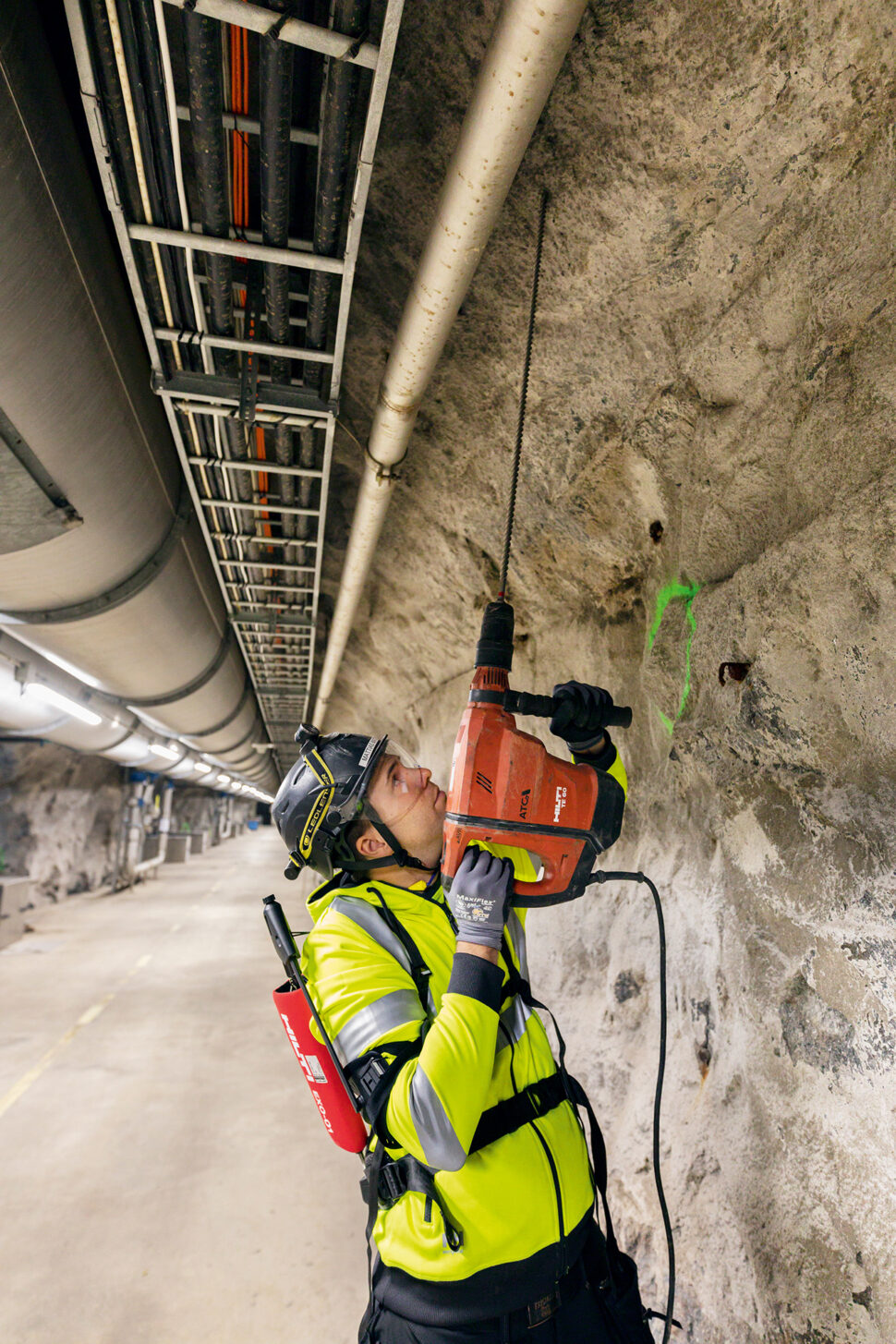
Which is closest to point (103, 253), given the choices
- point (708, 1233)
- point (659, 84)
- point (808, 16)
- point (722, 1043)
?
point (659, 84)

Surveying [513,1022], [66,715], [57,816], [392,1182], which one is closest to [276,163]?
[513,1022]

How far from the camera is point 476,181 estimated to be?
4.79 ft

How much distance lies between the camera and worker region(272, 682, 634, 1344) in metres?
1.28

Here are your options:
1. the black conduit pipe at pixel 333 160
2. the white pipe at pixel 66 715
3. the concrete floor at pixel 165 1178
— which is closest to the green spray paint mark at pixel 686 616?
the black conduit pipe at pixel 333 160

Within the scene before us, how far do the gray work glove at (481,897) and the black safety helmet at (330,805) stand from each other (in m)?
0.40

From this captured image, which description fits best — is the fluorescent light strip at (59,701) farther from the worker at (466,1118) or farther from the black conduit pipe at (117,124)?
the worker at (466,1118)

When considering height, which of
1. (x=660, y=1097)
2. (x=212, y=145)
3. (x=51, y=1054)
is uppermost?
(x=212, y=145)

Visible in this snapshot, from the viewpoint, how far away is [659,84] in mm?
1526

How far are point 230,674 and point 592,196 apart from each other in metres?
5.55

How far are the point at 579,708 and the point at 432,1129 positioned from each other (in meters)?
0.89

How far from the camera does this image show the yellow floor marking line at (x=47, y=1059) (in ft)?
14.5

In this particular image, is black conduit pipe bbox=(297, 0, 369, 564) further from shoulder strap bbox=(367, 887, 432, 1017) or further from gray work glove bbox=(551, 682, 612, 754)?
shoulder strap bbox=(367, 887, 432, 1017)

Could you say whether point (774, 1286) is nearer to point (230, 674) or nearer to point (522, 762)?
point (522, 762)

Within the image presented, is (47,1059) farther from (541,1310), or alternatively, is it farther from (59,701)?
(541,1310)
